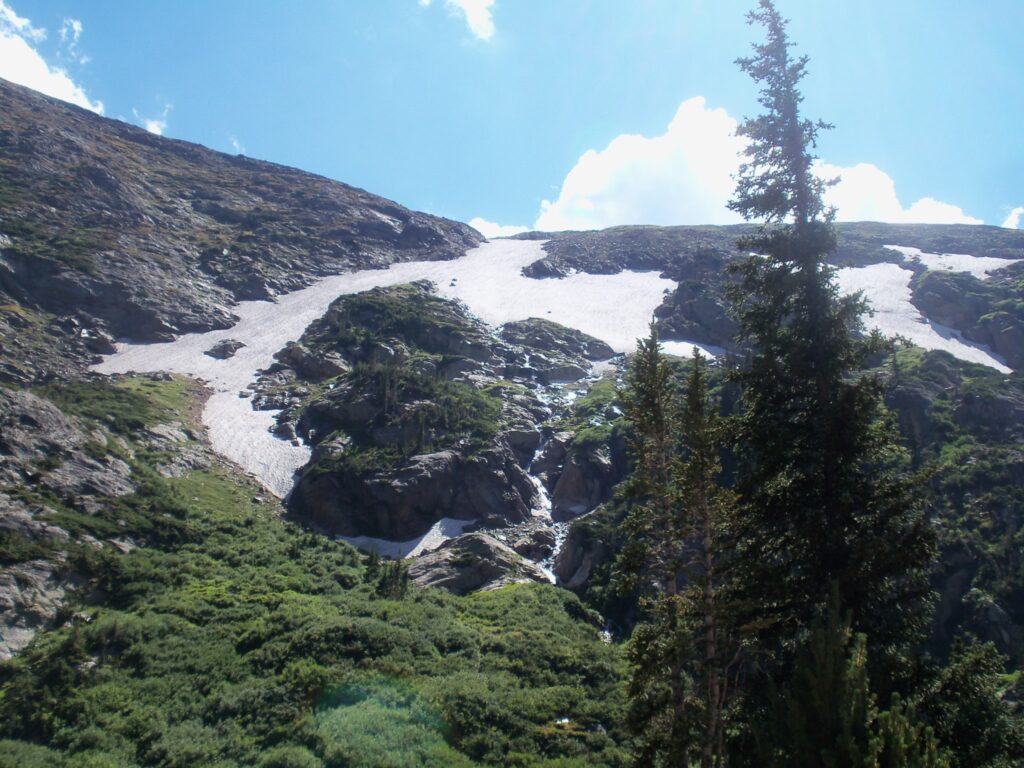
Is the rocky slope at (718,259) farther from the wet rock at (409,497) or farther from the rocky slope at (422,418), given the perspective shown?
the wet rock at (409,497)

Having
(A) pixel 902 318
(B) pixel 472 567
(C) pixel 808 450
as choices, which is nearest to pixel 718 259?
(A) pixel 902 318

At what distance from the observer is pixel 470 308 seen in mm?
84250

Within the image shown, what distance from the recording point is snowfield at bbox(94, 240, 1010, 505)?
151 ft

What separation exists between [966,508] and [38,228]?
82.0 metres

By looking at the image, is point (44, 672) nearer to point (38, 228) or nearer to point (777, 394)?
point (777, 394)

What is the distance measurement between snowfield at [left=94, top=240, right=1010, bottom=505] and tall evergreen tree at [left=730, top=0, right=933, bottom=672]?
27.5 meters

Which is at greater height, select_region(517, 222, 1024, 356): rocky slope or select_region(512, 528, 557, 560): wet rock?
select_region(517, 222, 1024, 356): rocky slope

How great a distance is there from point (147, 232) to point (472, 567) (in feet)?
227

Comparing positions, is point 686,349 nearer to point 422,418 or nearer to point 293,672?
point 422,418

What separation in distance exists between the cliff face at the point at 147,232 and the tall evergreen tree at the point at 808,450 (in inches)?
1914

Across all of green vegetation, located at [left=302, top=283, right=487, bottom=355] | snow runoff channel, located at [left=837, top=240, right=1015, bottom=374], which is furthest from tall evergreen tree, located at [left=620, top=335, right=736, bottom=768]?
green vegetation, located at [left=302, top=283, right=487, bottom=355]

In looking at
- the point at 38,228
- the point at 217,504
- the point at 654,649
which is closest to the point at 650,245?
the point at 38,228

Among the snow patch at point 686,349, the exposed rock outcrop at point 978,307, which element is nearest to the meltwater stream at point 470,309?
the snow patch at point 686,349

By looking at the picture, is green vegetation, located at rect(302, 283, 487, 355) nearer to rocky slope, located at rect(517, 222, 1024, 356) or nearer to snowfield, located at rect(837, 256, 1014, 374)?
rocky slope, located at rect(517, 222, 1024, 356)
